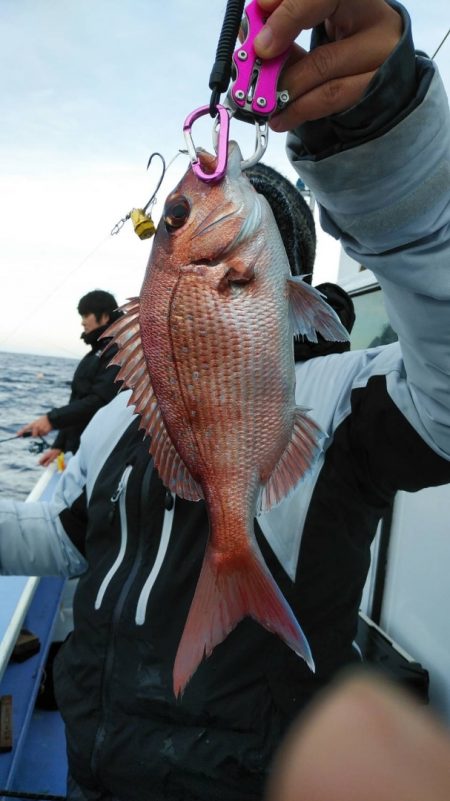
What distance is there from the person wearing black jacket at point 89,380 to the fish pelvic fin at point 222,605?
3.94 metres

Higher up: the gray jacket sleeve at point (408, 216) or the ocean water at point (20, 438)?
the gray jacket sleeve at point (408, 216)

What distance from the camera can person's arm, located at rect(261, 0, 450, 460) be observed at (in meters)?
0.86

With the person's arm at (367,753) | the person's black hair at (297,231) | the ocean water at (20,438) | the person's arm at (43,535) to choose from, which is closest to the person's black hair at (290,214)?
the person's black hair at (297,231)

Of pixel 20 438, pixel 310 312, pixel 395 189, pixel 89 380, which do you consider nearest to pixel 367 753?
pixel 310 312

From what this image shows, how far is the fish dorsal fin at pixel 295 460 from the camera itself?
0.99 metres

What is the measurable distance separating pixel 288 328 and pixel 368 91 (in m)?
0.38

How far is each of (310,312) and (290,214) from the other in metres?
0.61

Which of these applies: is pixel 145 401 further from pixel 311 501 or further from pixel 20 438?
pixel 20 438

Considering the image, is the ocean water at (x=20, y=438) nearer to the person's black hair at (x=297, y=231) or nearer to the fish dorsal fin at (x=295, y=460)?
the person's black hair at (x=297, y=231)

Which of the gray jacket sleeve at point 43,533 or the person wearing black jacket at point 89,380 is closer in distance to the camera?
the gray jacket sleeve at point 43,533

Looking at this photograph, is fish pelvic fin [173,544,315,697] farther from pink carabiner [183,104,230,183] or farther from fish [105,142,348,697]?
pink carabiner [183,104,230,183]

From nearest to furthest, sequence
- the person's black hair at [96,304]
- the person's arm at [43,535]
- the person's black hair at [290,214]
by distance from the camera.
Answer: the person's black hair at [290,214] → the person's arm at [43,535] → the person's black hair at [96,304]

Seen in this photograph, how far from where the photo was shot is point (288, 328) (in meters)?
0.96

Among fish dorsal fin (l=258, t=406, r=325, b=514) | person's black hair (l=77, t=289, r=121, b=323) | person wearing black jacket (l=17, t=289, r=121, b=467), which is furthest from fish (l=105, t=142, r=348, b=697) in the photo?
person's black hair (l=77, t=289, r=121, b=323)
